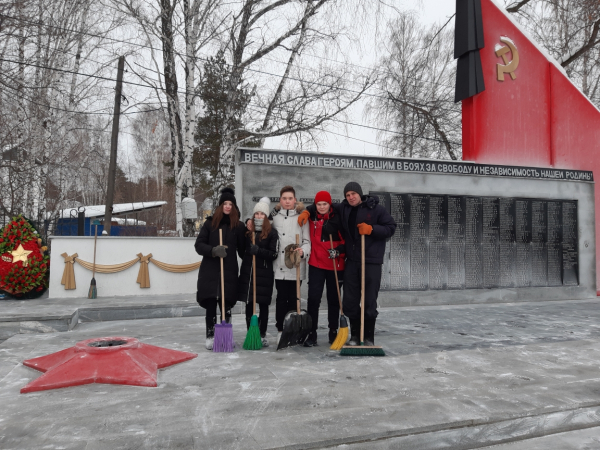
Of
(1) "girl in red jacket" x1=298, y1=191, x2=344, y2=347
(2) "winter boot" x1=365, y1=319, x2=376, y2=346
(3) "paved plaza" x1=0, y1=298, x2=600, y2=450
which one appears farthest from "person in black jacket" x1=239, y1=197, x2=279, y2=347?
(2) "winter boot" x1=365, y1=319, x2=376, y2=346

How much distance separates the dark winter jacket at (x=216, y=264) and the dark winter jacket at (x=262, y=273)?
0.10 metres

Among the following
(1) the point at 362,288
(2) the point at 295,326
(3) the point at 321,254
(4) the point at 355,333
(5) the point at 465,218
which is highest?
Answer: (5) the point at 465,218

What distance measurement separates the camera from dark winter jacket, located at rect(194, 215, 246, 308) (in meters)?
5.21

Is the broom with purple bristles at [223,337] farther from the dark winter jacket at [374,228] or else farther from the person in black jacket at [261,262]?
the dark winter jacket at [374,228]

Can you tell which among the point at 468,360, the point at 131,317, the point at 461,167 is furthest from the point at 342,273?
the point at 461,167

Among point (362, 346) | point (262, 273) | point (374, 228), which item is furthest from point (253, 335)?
point (374, 228)

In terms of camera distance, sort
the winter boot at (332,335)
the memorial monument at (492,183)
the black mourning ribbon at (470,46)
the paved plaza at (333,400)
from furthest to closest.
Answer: the black mourning ribbon at (470,46)
the memorial monument at (492,183)
the winter boot at (332,335)
the paved plaza at (333,400)

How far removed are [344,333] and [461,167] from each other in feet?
17.2

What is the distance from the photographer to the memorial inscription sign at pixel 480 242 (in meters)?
8.67

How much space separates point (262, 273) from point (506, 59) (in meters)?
7.56

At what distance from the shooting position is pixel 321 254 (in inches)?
216

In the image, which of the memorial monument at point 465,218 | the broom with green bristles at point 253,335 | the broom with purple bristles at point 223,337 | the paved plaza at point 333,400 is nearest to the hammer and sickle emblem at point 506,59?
the memorial monument at point 465,218

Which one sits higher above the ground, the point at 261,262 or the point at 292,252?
the point at 292,252

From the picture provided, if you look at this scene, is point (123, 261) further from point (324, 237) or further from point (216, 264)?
point (324, 237)
